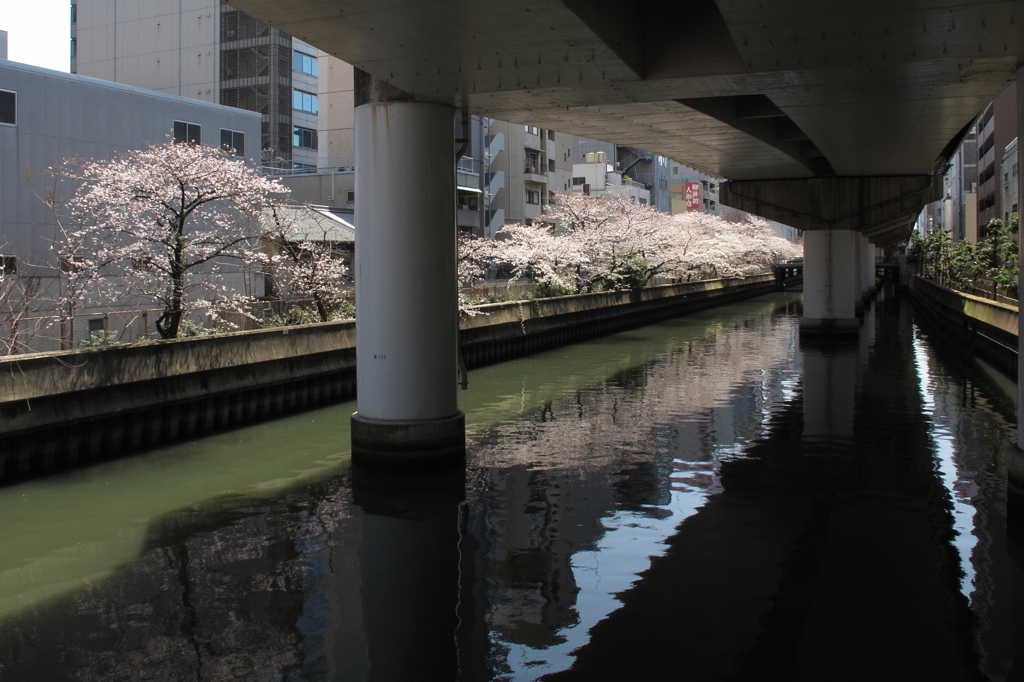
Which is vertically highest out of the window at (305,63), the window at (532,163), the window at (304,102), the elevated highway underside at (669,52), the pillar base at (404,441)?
the window at (305,63)

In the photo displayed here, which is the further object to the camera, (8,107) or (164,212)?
(8,107)

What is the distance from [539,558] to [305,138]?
2249 inches

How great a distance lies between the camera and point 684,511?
34.5 ft

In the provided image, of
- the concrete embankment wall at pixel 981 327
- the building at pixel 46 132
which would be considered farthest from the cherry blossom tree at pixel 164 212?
the concrete embankment wall at pixel 981 327

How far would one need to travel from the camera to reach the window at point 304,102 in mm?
60375

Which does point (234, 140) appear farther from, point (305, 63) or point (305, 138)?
point (305, 63)

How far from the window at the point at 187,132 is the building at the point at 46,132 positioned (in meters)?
0.55

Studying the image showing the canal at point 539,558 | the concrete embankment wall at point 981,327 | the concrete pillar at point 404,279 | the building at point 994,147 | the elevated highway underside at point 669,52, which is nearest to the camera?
the canal at point 539,558

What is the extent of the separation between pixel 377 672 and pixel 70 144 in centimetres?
2550

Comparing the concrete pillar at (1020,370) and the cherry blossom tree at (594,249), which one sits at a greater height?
the cherry blossom tree at (594,249)

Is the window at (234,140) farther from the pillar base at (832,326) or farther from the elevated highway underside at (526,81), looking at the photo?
the pillar base at (832,326)

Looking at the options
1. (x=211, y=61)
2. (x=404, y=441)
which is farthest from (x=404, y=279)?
(x=211, y=61)

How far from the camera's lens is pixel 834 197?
99.5 ft

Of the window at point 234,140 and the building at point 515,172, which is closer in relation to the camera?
the window at point 234,140
